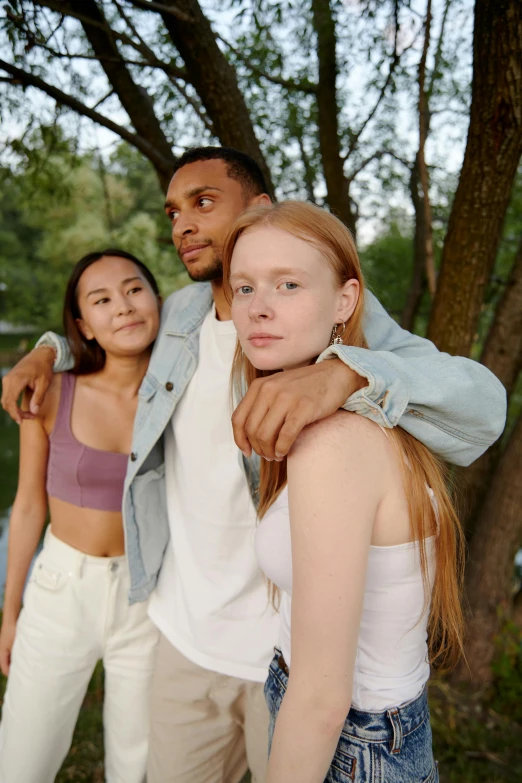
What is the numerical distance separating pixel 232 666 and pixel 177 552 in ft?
1.47

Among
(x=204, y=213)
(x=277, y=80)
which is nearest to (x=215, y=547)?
(x=204, y=213)

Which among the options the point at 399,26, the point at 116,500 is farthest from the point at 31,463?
the point at 399,26

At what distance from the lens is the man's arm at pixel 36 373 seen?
7.11 ft

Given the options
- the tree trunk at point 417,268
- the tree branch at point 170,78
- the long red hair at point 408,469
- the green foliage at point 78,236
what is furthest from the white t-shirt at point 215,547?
the green foliage at point 78,236

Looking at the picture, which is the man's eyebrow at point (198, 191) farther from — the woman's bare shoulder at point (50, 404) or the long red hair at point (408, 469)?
the woman's bare shoulder at point (50, 404)

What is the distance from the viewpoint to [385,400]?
1.26 m

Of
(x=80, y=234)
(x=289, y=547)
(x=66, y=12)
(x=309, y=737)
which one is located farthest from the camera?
(x=80, y=234)

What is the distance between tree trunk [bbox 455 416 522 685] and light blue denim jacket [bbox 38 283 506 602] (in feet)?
6.41

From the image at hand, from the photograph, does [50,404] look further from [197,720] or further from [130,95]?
[130,95]

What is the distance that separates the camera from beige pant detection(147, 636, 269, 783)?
6.98 feet

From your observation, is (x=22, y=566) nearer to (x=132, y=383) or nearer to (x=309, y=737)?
(x=132, y=383)

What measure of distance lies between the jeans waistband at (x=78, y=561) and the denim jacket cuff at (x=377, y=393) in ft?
4.80

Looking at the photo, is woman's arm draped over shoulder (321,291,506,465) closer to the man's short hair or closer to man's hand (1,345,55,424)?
the man's short hair

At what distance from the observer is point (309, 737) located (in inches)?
46.8
